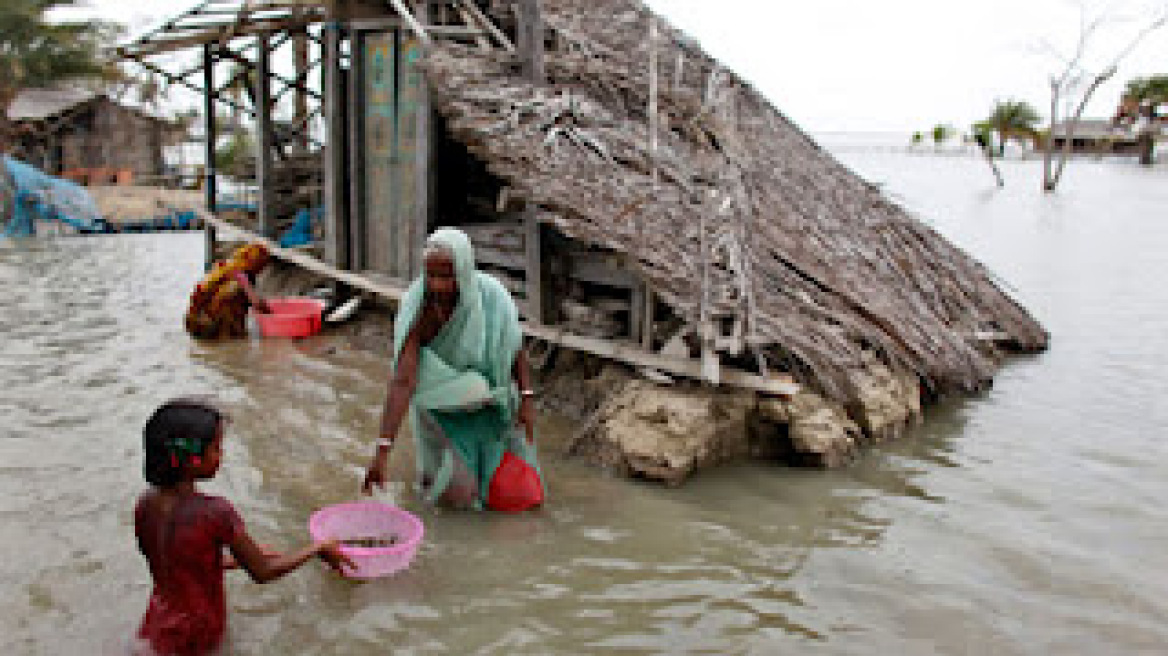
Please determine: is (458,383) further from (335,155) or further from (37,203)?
(37,203)

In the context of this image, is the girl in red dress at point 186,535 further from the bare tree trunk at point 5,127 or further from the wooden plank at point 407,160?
the bare tree trunk at point 5,127

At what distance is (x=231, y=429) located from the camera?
6.02m

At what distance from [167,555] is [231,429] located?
132 inches

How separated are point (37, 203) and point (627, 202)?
53.4 feet

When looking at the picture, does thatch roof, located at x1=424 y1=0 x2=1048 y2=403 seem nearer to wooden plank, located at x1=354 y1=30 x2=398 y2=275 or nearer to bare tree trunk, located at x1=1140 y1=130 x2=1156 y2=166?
wooden plank, located at x1=354 y1=30 x2=398 y2=275

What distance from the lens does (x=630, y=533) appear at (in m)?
4.50

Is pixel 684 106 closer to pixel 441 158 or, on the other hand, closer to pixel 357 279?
pixel 441 158

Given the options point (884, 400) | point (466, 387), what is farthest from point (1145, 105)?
point (466, 387)

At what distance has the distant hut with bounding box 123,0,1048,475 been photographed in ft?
18.3

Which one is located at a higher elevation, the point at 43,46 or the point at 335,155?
the point at 43,46

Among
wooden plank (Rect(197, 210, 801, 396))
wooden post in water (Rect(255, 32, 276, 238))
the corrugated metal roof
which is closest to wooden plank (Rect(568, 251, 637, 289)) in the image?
wooden plank (Rect(197, 210, 801, 396))

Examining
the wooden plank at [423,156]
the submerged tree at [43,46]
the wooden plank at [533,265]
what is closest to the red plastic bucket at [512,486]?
the wooden plank at [533,265]

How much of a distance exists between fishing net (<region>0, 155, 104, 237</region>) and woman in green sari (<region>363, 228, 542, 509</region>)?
16.0 meters

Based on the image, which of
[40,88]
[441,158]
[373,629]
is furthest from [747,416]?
[40,88]
